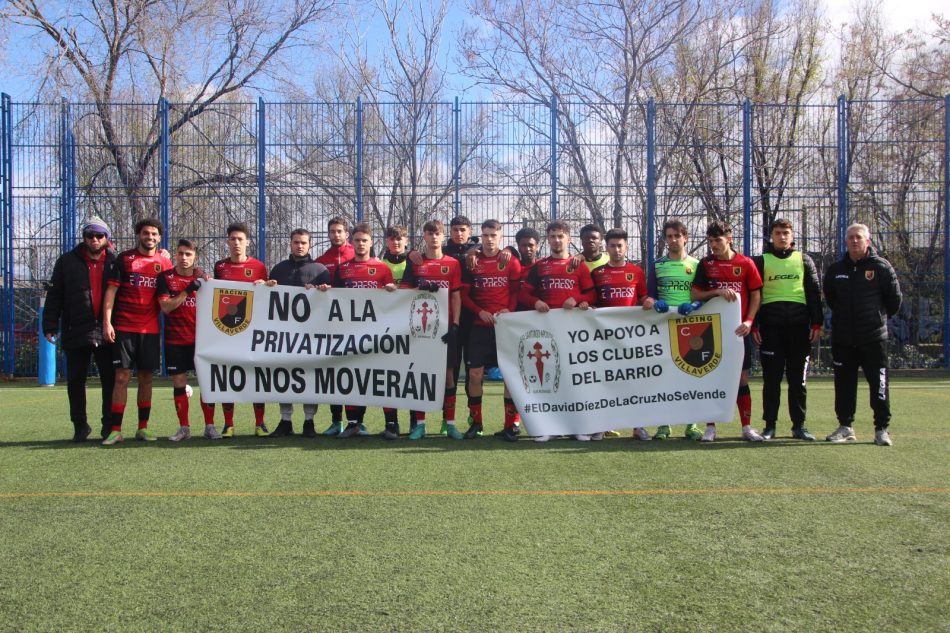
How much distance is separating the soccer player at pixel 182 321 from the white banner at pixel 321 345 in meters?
0.12

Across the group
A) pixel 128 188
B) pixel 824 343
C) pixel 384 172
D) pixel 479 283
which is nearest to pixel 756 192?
pixel 824 343

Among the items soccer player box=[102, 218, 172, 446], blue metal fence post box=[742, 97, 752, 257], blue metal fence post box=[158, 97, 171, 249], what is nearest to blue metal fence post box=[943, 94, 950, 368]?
blue metal fence post box=[742, 97, 752, 257]

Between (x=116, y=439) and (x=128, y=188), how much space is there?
8.70 meters

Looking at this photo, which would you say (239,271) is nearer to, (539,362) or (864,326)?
(539,362)

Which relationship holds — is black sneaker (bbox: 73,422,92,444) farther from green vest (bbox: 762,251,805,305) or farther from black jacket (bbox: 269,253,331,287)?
green vest (bbox: 762,251,805,305)

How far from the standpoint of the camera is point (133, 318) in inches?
268

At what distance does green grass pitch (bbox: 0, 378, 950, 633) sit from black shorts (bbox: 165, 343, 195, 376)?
30.4 inches

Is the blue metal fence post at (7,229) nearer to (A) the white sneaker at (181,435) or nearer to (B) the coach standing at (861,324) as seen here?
(A) the white sneaker at (181,435)

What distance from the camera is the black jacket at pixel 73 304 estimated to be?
669cm

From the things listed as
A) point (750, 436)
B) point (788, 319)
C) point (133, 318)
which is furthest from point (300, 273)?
point (788, 319)

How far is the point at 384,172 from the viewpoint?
44.9 feet

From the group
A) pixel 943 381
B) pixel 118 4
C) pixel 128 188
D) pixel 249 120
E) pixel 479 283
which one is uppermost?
pixel 118 4

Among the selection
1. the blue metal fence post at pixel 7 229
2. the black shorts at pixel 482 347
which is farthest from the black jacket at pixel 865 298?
the blue metal fence post at pixel 7 229

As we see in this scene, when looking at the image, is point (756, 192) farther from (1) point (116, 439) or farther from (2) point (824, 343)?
(1) point (116, 439)
